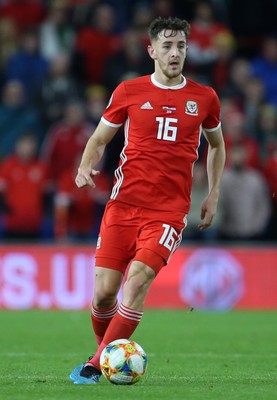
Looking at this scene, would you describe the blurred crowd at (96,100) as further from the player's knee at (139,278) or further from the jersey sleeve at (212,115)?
the player's knee at (139,278)

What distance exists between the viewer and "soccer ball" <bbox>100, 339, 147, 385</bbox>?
7.62 metres

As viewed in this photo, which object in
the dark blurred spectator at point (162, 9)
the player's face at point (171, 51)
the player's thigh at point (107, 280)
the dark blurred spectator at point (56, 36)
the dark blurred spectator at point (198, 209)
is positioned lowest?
the dark blurred spectator at point (198, 209)

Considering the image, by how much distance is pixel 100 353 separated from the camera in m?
7.90

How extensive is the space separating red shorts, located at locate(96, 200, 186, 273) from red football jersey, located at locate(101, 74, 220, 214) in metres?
0.07

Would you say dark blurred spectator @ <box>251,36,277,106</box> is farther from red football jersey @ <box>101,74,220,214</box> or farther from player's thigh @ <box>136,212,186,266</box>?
player's thigh @ <box>136,212,186,266</box>

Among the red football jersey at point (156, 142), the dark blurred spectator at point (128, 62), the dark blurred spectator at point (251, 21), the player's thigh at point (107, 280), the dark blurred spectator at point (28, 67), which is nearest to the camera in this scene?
the player's thigh at point (107, 280)

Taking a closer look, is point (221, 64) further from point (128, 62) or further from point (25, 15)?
point (25, 15)

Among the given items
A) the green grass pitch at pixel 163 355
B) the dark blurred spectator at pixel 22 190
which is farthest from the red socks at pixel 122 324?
the dark blurred spectator at pixel 22 190

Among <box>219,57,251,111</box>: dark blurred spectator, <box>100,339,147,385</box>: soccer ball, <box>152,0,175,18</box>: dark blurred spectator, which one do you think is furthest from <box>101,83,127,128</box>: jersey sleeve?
<box>152,0,175,18</box>: dark blurred spectator

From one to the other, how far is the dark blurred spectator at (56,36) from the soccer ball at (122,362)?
1197cm

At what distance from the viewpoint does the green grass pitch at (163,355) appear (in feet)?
24.5

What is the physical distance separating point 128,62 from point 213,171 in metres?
9.82

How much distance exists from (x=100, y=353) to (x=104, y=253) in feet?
2.38

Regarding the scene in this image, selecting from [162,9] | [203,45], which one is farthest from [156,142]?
[162,9]
